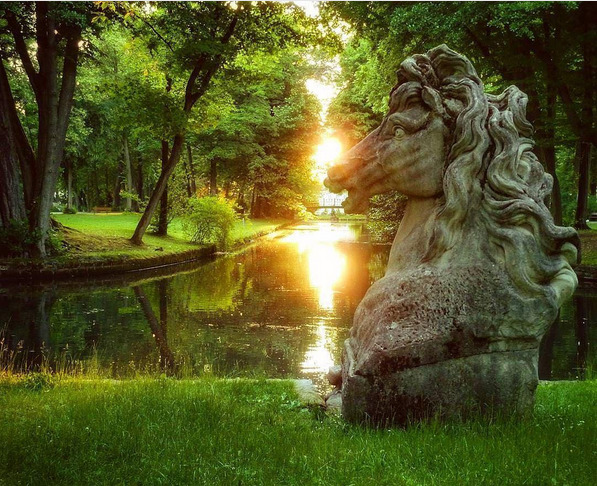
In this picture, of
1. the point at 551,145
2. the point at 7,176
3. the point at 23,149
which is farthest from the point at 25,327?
the point at 551,145

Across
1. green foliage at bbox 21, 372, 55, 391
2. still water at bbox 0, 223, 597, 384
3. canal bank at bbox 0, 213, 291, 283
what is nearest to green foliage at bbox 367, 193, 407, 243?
still water at bbox 0, 223, 597, 384

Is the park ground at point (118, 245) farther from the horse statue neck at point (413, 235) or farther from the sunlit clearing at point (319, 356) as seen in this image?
the horse statue neck at point (413, 235)

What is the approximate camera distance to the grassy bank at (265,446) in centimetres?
312

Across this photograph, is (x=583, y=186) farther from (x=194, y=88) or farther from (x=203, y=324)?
(x=203, y=324)

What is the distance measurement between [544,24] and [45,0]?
16635mm

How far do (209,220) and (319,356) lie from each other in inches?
714

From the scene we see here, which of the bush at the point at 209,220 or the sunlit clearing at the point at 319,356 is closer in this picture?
the sunlit clearing at the point at 319,356

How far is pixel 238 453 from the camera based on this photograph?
3479mm

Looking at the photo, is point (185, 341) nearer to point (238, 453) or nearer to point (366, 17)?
point (238, 453)

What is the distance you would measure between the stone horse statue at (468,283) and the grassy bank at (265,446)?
0.85 ft

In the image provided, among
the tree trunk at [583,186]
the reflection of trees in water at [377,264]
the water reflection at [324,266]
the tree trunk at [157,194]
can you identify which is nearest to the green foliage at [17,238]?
the tree trunk at [157,194]

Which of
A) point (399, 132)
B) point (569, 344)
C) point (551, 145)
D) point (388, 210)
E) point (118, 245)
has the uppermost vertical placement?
point (551, 145)

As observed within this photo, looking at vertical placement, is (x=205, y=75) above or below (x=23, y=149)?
above

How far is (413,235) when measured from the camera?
443 cm
